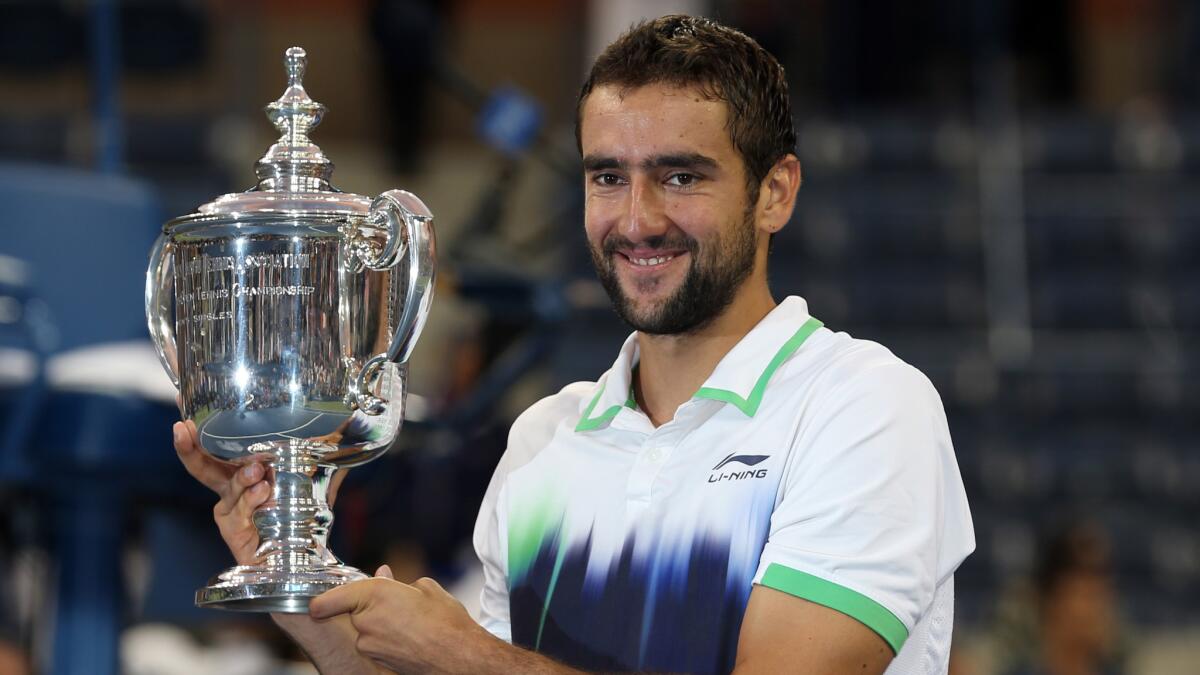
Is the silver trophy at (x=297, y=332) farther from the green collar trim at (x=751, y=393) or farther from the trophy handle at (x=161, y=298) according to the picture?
the green collar trim at (x=751, y=393)

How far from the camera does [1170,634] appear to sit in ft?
18.6

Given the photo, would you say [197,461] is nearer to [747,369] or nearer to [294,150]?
[294,150]

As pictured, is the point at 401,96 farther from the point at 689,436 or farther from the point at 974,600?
the point at 689,436

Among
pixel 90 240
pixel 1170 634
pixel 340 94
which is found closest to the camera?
pixel 90 240

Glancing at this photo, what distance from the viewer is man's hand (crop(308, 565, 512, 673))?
163cm

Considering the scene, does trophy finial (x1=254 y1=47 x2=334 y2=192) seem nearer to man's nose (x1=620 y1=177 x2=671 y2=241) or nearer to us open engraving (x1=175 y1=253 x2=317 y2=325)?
us open engraving (x1=175 y1=253 x2=317 y2=325)

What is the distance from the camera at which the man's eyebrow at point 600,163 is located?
5.97 feet

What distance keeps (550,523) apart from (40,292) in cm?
169

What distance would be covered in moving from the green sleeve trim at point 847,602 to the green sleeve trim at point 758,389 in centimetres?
22

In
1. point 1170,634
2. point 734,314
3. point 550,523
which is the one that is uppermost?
point 734,314

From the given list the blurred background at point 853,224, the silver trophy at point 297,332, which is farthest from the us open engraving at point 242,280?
the blurred background at point 853,224

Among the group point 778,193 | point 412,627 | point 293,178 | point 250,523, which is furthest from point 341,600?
point 778,193

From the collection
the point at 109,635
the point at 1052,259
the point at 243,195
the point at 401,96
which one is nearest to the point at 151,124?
the point at 401,96

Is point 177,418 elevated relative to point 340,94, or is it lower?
lower
